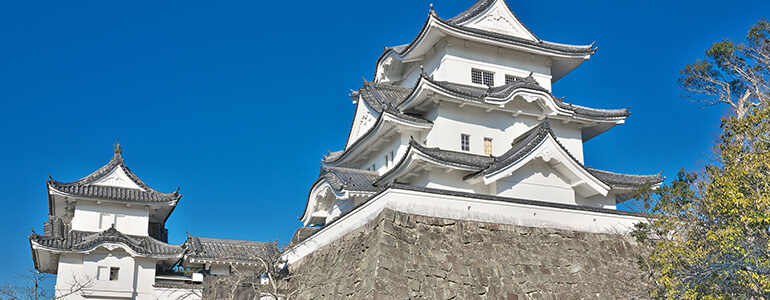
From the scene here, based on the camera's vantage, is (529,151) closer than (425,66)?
Yes

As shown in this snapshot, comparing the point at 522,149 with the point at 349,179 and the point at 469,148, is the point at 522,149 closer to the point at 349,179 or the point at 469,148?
the point at 469,148

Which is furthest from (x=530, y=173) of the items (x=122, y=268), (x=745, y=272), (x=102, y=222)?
(x=102, y=222)

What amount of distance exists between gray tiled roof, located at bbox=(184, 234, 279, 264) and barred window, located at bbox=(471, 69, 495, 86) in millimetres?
10765

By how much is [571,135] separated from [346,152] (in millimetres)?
7875

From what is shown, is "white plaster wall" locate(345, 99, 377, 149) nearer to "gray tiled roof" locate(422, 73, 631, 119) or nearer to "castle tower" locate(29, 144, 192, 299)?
"gray tiled roof" locate(422, 73, 631, 119)

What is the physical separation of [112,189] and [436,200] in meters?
16.9

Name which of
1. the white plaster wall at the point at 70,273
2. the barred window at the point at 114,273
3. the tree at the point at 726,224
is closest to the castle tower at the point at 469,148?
the tree at the point at 726,224

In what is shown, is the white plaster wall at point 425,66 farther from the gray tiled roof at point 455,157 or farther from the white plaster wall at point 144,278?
the white plaster wall at point 144,278

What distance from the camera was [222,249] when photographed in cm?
2741

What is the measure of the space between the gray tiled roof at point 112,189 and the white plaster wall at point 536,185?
1534 centimetres

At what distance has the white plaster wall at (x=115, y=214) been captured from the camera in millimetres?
26062

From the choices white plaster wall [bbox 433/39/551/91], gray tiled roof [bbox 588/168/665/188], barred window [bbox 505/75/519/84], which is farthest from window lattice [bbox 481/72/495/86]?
gray tiled roof [bbox 588/168/665/188]

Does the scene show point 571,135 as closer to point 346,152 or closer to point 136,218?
point 346,152

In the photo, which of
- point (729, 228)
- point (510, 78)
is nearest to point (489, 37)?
point (510, 78)
